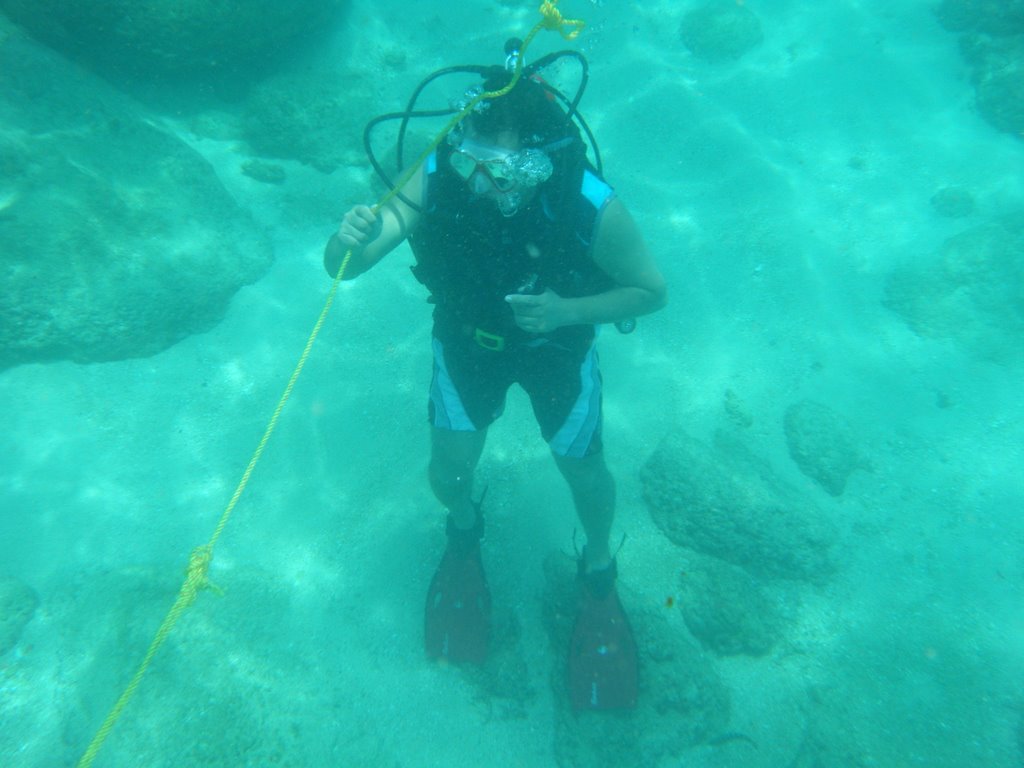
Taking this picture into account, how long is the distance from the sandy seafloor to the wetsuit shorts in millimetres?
1361

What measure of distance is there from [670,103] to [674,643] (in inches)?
291

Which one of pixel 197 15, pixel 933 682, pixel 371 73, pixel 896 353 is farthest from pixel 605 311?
pixel 371 73

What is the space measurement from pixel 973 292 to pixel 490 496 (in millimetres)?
6303

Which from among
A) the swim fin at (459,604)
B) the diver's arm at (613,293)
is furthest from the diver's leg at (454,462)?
the diver's arm at (613,293)

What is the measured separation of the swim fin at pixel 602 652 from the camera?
11.7 ft

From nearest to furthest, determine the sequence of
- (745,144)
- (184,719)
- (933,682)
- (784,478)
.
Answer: (184,719)
(933,682)
(784,478)
(745,144)

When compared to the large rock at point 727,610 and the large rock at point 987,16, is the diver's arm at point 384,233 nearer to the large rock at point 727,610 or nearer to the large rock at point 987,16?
the large rock at point 727,610

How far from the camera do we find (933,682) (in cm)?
382

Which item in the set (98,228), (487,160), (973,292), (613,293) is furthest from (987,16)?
(98,228)

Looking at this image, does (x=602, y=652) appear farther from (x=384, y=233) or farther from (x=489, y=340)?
(x=384, y=233)

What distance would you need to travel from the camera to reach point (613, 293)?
2.79 m

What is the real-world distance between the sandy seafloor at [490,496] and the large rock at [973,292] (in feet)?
0.74

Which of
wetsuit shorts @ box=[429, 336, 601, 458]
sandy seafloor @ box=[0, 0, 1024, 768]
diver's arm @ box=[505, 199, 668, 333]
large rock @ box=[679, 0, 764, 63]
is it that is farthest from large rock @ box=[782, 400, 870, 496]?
large rock @ box=[679, 0, 764, 63]

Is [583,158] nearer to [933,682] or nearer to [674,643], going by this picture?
→ [674,643]
